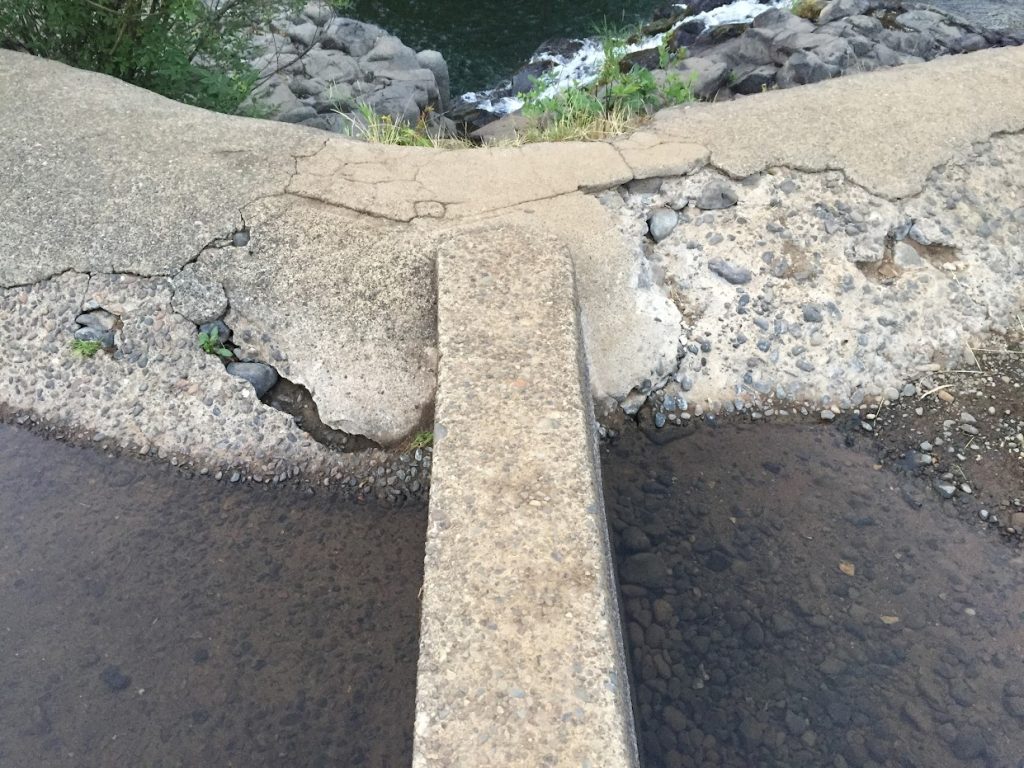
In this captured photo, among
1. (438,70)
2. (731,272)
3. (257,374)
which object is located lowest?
(438,70)

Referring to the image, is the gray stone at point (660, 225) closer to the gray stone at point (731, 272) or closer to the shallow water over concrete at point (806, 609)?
the gray stone at point (731, 272)

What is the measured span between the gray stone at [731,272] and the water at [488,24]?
618 centimetres

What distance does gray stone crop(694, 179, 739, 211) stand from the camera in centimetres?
376

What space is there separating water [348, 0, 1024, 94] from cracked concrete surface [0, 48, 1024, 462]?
568 cm

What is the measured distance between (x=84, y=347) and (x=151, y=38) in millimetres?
1970

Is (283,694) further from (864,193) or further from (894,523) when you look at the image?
(864,193)

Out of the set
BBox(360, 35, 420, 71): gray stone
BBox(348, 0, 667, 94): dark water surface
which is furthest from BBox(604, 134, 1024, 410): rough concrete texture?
BBox(348, 0, 667, 94): dark water surface

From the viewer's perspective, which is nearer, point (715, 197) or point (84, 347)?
point (84, 347)

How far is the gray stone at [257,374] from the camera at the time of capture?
3.42 metres

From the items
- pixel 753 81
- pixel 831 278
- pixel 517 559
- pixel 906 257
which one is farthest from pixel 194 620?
pixel 753 81

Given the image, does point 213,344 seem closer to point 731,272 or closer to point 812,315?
point 731,272

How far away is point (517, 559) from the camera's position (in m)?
2.22

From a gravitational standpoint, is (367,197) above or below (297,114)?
above

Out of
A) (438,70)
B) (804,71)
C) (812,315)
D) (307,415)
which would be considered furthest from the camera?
(438,70)
